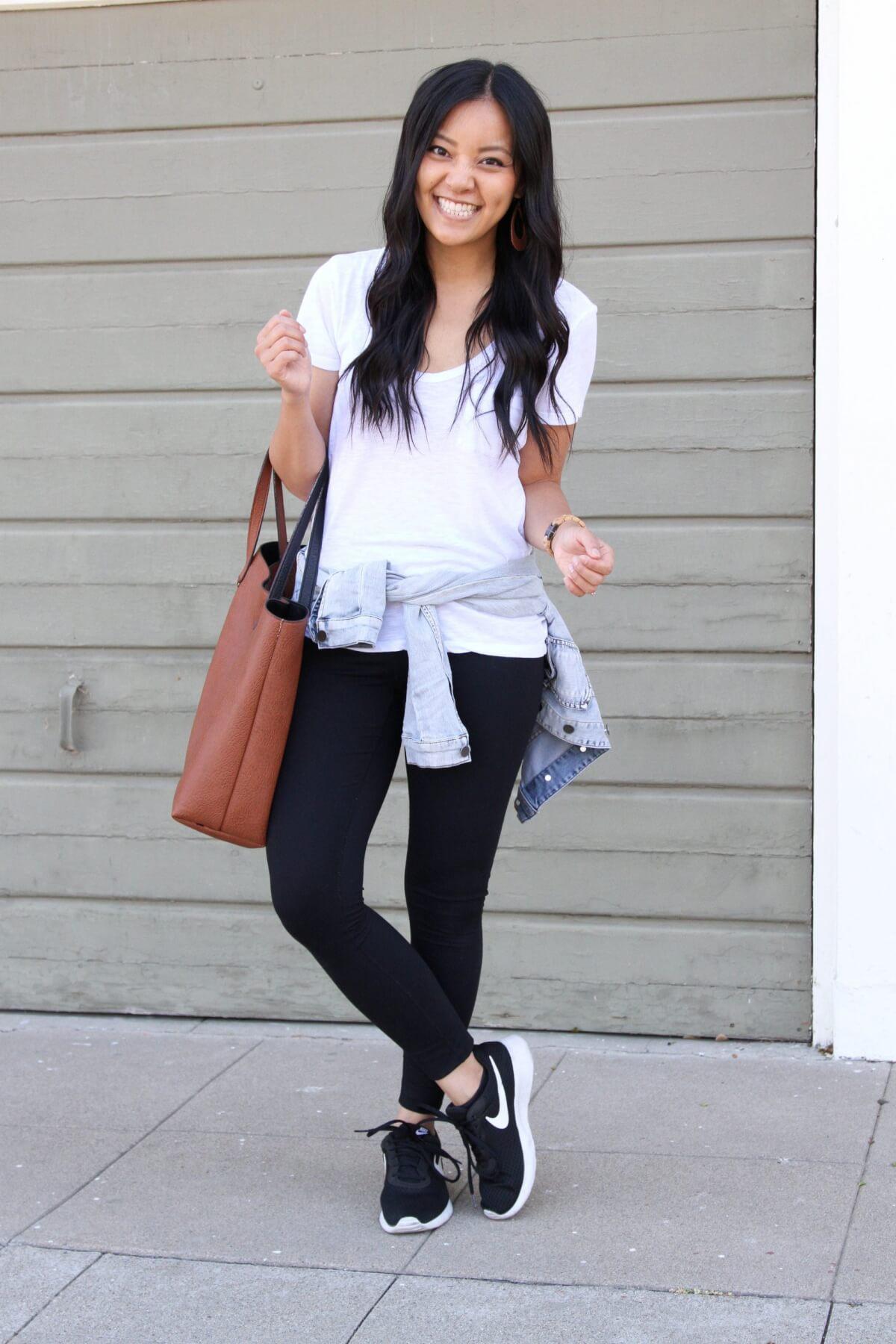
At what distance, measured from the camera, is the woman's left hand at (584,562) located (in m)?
2.50

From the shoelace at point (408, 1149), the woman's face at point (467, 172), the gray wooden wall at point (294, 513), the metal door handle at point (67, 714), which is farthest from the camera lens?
the metal door handle at point (67, 714)

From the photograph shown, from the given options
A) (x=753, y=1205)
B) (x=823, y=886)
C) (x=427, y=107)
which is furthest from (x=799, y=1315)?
→ (x=427, y=107)

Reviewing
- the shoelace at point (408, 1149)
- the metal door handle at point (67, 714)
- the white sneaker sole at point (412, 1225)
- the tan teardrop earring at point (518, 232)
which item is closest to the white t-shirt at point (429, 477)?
the tan teardrop earring at point (518, 232)

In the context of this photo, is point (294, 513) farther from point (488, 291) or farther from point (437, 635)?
point (437, 635)

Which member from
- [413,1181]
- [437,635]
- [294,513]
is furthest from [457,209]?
[413,1181]

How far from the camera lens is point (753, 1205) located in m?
2.89

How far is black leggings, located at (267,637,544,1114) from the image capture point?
2639 millimetres

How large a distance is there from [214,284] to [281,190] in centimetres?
30

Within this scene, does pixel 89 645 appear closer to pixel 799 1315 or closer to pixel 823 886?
pixel 823 886

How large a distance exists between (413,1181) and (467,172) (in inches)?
70.9

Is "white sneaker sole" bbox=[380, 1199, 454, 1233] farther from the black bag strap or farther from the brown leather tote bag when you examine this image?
the black bag strap

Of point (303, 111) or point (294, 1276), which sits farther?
point (303, 111)

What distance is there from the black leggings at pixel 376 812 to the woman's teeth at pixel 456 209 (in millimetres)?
753

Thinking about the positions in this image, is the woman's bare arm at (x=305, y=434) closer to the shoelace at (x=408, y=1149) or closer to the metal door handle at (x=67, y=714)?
the shoelace at (x=408, y=1149)
